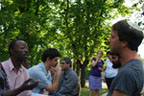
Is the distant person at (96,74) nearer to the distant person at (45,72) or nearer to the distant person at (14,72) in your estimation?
the distant person at (45,72)

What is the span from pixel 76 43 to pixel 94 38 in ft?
4.16

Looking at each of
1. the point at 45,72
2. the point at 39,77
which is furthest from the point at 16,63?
the point at 45,72

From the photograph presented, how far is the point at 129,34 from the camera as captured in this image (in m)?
2.42

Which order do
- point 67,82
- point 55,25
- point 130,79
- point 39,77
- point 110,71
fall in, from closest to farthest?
point 130,79
point 39,77
point 67,82
point 110,71
point 55,25

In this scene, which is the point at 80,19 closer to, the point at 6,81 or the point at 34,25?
the point at 34,25

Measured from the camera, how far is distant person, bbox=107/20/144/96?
2285mm

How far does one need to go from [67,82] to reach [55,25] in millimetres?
11439

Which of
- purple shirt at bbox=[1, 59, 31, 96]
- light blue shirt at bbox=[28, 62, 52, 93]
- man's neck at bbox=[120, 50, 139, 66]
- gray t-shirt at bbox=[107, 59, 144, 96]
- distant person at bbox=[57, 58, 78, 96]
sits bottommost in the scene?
distant person at bbox=[57, 58, 78, 96]

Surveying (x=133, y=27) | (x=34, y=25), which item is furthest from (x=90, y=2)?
(x=133, y=27)

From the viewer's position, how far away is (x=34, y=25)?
1652cm

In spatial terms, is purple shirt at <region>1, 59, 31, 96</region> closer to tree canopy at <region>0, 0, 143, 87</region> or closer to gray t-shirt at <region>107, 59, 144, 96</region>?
gray t-shirt at <region>107, 59, 144, 96</region>

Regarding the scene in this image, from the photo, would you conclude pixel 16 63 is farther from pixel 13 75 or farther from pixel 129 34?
pixel 129 34

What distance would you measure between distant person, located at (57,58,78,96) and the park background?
7.55 m

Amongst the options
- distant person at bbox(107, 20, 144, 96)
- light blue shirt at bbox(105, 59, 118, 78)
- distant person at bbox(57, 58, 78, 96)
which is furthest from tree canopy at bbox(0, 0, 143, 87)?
distant person at bbox(107, 20, 144, 96)
